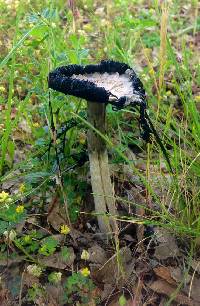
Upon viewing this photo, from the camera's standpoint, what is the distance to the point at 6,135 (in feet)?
6.37

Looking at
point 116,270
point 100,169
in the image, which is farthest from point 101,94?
point 116,270

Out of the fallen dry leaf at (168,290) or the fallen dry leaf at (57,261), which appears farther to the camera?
the fallen dry leaf at (57,261)

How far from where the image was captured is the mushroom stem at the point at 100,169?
1616 millimetres

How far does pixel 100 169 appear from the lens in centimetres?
176

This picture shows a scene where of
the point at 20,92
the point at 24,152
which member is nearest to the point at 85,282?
the point at 24,152

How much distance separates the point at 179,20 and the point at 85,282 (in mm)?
2663

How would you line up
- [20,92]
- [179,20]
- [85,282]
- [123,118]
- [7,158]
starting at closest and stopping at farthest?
1. [85,282]
2. [7,158]
3. [123,118]
4. [20,92]
5. [179,20]

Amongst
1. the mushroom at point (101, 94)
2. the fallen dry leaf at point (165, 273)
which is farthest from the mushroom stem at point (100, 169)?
the fallen dry leaf at point (165, 273)

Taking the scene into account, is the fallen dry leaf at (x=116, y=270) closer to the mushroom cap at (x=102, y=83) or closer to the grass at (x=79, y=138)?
the grass at (x=79, y=138)

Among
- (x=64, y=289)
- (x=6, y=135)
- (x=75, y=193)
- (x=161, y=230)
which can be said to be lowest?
(x=64, y=289)

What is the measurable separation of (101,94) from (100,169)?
391 mm

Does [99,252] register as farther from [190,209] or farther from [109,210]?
[190,209]

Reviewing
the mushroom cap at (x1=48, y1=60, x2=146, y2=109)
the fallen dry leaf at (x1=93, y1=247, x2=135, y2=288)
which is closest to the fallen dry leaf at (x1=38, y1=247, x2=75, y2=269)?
the fallen dry leaf at (x1=93, y1=247, x2=135, y2=288)

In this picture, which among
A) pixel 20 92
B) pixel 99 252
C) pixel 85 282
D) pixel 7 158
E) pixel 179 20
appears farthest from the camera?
pixel 179 20
